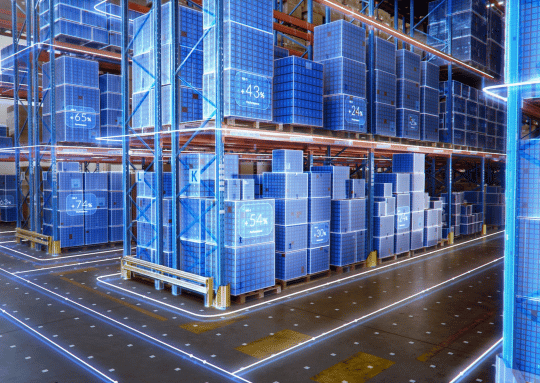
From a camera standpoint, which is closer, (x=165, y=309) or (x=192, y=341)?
(x=192, y=341)

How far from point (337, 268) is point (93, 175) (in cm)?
801

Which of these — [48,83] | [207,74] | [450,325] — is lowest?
[450,325]

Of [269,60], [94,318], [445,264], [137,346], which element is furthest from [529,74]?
[445,264]

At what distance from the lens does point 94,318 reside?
668 cm

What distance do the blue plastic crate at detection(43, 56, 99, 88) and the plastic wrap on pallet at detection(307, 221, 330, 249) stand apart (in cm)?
849

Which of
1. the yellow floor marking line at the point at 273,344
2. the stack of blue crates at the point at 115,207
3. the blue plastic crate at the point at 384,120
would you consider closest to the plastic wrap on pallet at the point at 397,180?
the blue plastic crate at the point at 384,120

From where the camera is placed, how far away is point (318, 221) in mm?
9305

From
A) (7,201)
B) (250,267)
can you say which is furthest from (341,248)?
(7,201)

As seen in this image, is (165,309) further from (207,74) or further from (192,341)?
(207,74)

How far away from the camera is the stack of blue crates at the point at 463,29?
15195mm

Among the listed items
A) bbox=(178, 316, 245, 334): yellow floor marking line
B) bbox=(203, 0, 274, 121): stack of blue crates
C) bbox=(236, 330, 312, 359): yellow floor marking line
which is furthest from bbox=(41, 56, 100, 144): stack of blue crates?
bbox=(236, 330, 312, 359): yellow floor marking line

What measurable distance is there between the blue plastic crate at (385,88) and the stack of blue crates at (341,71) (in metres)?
0.82

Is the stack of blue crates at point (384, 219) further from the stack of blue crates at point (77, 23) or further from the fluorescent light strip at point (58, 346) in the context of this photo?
the stack of blue crates at point (77, 23)

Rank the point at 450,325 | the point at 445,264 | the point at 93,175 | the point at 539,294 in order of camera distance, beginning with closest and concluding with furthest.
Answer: the point at 539,294 < the point at 450,325 < the point at 445,264 < the point at 93,175
